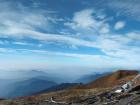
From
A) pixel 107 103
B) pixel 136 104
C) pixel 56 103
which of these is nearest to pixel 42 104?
pixel 56 103

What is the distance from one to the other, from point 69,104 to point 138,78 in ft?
39.2

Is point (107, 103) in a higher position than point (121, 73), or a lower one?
lower

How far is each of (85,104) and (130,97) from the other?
739cm

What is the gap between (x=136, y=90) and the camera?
126 feet

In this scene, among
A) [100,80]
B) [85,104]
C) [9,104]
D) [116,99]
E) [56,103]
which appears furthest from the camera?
[100,80]

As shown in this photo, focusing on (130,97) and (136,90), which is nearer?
(130,97)

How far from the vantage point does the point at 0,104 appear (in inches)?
2398

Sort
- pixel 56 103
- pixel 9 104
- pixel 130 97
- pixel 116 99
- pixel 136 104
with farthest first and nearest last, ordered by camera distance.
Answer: pixel 9 104 → pixel 56 103 → pixel 116 99 → pixel 130 97 → pixel 136 104

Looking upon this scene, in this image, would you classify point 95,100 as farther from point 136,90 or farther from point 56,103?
point 56,103

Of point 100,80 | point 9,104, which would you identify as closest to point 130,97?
point 9,104

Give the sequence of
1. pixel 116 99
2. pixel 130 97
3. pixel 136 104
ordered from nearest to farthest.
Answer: pixel 136 104 < pixel 130 97 < pixel 116 99

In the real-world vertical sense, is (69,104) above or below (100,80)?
below

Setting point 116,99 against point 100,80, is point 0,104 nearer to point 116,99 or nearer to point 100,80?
point 116,99

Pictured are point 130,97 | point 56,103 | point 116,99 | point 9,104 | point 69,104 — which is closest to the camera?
point 130,97
